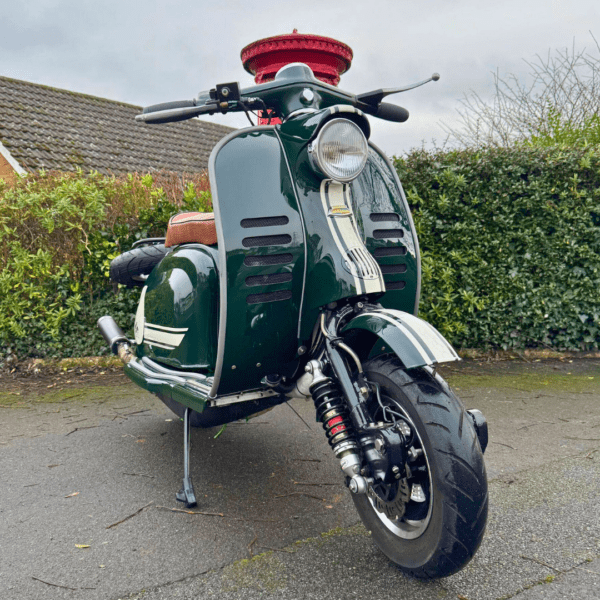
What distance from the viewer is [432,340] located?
1.88m

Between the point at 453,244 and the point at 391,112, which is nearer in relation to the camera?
the point at 391,112

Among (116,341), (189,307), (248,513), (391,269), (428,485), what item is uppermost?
(391,269)

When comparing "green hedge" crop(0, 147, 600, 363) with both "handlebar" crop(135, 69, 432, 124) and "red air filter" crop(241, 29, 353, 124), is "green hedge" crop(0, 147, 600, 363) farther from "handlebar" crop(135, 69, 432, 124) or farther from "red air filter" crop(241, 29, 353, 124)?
"handlebar" crop(135, 69, 432, 124)

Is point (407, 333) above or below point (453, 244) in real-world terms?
below

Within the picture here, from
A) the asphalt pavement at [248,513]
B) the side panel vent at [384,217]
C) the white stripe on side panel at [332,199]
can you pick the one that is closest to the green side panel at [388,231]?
the side panel vent at [384,217]

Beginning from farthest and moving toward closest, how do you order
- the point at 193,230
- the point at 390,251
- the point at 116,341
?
1. the point at 116,341
2. the point at 193,230
3. the point at 390,251

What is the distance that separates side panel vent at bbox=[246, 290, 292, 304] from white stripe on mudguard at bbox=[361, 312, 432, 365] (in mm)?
415

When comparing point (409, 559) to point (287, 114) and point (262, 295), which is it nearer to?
point (262, 295)

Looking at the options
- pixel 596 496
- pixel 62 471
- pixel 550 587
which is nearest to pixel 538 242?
pixel 596 496

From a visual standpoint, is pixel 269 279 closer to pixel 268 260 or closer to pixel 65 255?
pixel 268 260

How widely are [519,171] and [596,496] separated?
10.7 feet

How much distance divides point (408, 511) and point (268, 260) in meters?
1.06

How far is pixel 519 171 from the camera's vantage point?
5070 millimetres

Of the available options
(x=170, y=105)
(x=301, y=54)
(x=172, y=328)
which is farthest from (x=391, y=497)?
(x=301, y=54)
